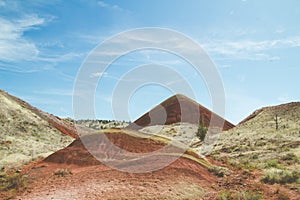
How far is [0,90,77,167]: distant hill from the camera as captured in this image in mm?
27481

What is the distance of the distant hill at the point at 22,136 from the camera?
27.5 metres

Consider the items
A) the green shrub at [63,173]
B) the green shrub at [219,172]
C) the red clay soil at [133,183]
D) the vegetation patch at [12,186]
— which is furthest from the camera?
the green shrub at [219,172]

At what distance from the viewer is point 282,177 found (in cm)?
1741

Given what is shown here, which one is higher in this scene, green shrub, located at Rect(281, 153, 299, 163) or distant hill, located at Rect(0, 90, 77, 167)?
distant hill, located at Rect(0, 90, 77, 167)

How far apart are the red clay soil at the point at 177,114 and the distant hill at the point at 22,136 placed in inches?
812

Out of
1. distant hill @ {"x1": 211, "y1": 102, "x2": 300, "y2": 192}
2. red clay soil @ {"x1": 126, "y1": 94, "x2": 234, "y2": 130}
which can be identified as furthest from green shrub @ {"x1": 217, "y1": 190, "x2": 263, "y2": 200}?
red clay soil @ {"x1": 126, "y1": 94, "x2": 234, "y2": 130}

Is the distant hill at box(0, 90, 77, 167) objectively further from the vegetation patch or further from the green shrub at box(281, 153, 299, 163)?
the green shrub at box(281, 153, 299, 163)

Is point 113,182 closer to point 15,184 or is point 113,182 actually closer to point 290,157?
point 15,184

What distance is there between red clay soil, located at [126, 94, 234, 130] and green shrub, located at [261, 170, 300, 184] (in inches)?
1652

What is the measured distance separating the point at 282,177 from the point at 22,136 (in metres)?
30.2

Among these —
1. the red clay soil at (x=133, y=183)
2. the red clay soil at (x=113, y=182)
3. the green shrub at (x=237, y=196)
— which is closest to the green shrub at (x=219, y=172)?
the red clay soil at (x=133, y=183)

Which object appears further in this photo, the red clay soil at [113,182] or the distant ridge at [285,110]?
the distant ridge at [285,110]

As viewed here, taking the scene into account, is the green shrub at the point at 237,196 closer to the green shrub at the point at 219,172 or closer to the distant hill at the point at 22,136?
the green shrub at the point at 219,172

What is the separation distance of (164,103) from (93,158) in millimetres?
55696
